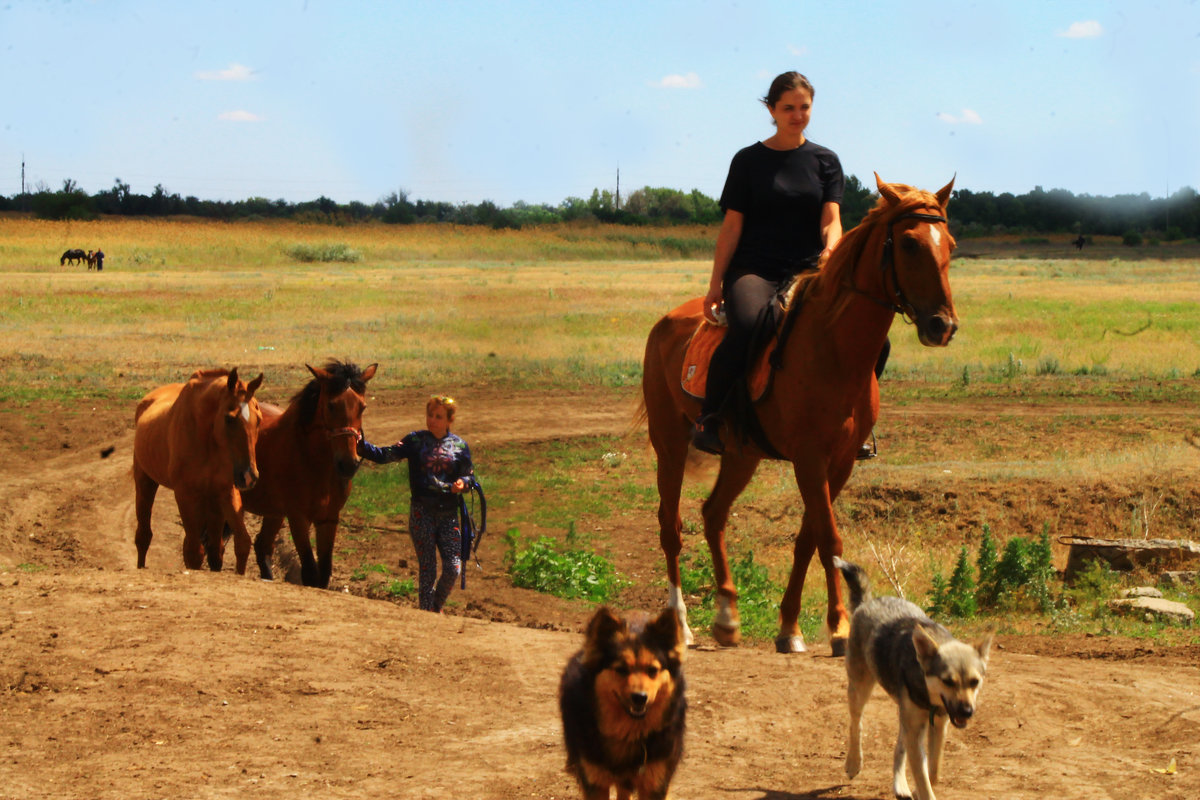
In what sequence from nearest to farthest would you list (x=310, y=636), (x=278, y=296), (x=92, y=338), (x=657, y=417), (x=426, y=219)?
(x=310, y=636) → (x=657, y=417) → (x=92, y=338) → (x=278, y=296) → (x=426, y=219)

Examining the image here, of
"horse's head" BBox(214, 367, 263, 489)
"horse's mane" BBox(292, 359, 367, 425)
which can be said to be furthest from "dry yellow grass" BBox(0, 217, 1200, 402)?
"horse's head" BBox(214, 367, 263, 489)

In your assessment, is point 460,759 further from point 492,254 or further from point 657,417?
point 492,254

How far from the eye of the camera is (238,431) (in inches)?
377

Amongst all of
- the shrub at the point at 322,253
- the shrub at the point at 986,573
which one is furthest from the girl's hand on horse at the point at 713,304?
the shrub at the point at 322,253

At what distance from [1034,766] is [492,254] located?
62.5 m

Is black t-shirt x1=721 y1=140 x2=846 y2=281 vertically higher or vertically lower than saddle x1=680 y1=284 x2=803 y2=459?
higher

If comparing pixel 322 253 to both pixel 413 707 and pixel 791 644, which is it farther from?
pixel 413 707

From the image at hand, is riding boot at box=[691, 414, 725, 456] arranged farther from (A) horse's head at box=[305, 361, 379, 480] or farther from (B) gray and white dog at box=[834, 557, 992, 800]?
(A) horse's head at box=[305, 361, 379, 480]

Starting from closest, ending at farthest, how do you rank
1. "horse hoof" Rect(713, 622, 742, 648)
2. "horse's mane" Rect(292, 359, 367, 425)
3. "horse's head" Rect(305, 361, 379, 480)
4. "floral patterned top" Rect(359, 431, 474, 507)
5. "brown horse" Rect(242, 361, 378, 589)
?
"horse hoof" Rect(713, 622, 742, 648)
"floral patterned top" Rect(359, 431, 474, 507)
"horse's head" Rect(305, 361, 379, 480)
"horse's mane" Rect(292, 359, 367, 425)
"brown horse" Rect(242, 361, 378, 589)

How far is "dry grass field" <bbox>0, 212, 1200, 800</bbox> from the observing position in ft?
18.5

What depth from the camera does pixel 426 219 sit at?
74.2 m

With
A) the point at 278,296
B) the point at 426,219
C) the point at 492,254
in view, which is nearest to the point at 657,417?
the point at 278,296

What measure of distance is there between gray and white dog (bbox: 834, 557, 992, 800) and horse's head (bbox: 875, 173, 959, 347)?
1420mm

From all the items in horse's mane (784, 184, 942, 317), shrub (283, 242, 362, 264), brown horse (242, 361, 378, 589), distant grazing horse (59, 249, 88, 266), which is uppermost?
horse's mane (784, 184, 942, 317)
